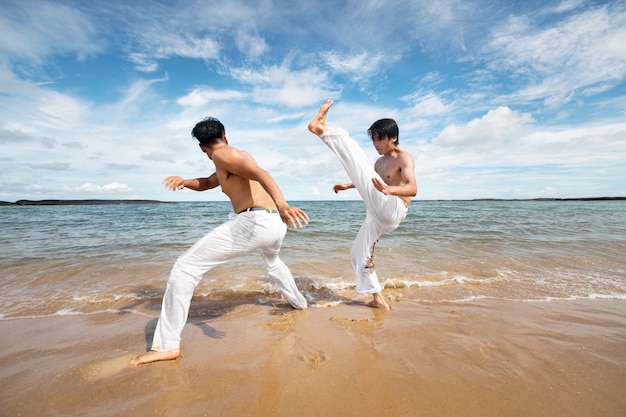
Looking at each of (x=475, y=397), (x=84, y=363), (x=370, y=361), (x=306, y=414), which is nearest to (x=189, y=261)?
(x=84, y=363)

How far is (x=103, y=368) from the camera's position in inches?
93.8

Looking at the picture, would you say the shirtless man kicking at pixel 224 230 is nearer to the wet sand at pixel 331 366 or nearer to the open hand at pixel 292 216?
the open hand at pixel 292 216

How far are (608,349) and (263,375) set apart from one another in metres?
2.95

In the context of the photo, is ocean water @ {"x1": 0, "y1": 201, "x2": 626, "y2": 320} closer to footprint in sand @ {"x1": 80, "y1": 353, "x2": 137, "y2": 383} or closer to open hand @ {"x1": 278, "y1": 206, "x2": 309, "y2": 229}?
footprint in sand @ {"x1": 80, "y1": 353, "x2": 137, "y2": 383}

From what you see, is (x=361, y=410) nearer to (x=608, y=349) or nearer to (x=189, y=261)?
(x=189, y=261)

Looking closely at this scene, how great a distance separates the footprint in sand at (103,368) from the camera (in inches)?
88.7

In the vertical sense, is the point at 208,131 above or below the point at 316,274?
above

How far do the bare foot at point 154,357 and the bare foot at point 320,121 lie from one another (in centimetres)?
250

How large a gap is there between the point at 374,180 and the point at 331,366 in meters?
1.76

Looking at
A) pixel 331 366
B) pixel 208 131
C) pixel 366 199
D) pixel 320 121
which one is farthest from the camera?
pixel 366 199

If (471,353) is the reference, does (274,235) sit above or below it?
above

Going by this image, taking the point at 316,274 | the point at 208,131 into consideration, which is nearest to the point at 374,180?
the point at 208,131

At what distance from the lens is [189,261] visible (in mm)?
2678

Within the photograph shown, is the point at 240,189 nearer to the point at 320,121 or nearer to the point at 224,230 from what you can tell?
the point at 224,230
